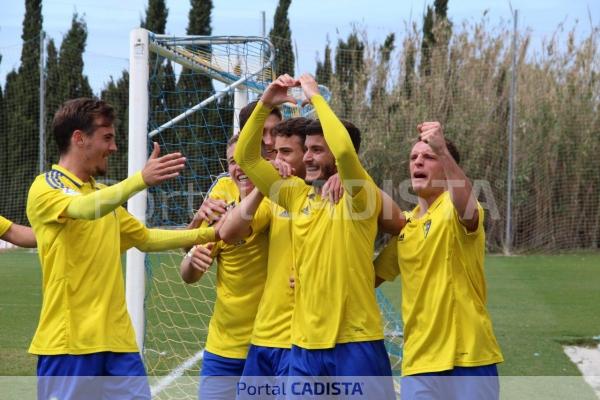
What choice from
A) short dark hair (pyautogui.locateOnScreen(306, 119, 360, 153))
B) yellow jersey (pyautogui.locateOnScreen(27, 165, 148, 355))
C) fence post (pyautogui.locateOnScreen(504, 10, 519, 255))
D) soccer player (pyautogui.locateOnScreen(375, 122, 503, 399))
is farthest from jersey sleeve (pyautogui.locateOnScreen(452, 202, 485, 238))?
fence post (pyautogui.locateOnScreen(504, 10, 519, 255))

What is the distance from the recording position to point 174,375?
697cm

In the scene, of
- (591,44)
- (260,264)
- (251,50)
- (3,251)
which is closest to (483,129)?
(591,44)

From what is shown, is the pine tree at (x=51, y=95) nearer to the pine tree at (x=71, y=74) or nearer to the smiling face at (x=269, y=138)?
the pine tree at (x=71, y=74)

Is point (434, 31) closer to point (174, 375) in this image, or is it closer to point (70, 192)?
point (174, 375)

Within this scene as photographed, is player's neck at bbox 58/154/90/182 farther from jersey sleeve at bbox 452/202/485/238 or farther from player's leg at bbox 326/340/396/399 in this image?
jersey sleeve at bbox 452/202/485/238

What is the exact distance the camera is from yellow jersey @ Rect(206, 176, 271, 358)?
4367 millimetres

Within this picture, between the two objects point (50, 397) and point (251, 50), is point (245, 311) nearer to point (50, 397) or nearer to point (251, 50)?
point (50, 397)

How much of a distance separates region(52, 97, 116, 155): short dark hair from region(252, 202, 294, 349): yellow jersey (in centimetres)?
102

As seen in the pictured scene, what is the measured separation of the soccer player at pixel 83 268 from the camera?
3750 millimetres

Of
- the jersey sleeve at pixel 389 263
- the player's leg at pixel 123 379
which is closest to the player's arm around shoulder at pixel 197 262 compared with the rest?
the player's leg at pixel 123 379

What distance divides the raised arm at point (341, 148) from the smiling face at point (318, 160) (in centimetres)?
24

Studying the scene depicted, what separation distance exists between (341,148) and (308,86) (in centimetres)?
43

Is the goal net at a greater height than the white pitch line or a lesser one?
greater

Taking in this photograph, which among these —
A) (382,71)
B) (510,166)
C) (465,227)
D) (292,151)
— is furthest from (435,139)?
(382,71)
